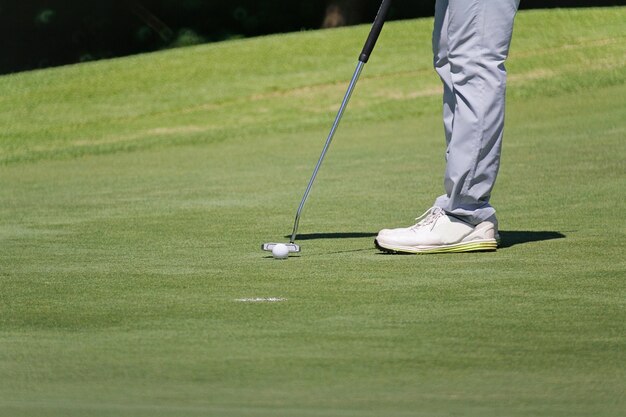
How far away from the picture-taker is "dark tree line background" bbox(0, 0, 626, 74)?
22656 mm

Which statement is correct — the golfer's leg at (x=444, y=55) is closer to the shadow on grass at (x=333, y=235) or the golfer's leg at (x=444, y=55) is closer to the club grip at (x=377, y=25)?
the club grip at (x=377, y=25)

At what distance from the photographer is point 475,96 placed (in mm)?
5023

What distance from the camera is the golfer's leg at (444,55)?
5.18 m

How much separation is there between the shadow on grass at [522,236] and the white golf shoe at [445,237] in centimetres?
12

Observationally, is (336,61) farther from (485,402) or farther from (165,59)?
(485,402)

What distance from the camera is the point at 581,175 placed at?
7207 millimetres

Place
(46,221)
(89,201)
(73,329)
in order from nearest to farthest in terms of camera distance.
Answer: (73,329), (46,221), (89,201)

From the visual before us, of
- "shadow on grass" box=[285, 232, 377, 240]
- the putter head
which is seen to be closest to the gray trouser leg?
"shadow on grass" box=[285, 232, 377, 240]

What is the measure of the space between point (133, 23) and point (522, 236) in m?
19.1

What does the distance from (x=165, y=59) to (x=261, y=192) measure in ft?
22.7

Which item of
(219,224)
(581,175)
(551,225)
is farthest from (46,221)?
(581,175)

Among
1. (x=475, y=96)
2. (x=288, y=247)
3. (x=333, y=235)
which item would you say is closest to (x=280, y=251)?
(x=288, y=247)

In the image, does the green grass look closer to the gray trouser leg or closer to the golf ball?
the golf ball

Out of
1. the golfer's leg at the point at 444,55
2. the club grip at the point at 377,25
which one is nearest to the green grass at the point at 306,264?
the golfer's leg at the point at 444,55
